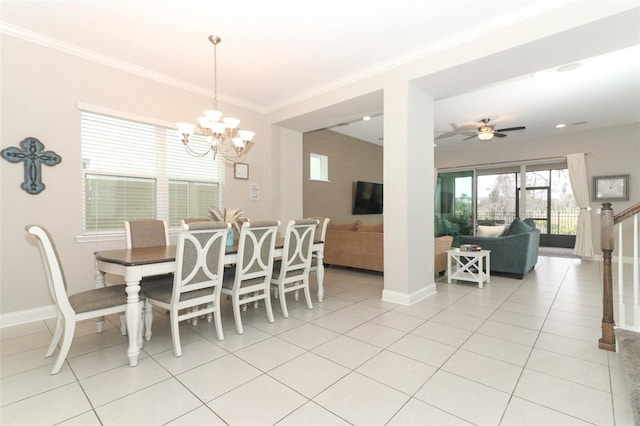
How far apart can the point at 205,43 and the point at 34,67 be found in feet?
5.76

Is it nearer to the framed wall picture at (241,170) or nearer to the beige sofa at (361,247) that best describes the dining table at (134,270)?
the framed wall picture at (241,170)

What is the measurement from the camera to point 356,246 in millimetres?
5164

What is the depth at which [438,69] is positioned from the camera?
3.23 m

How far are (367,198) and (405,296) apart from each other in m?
4.49

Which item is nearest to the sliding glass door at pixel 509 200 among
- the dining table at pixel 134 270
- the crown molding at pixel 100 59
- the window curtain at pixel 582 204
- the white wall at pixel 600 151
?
the white wall at pixel 600 151

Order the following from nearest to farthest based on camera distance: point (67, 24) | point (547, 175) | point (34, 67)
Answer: point (67, 24) < point (34, 67) < point (547, 175)

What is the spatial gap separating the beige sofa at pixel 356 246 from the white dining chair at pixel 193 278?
2.93 meters

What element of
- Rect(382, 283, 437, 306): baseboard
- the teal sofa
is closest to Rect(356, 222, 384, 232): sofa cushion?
Rect(382, 283, 437, 306): baseboard

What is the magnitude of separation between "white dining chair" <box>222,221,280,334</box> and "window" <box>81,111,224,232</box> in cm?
180

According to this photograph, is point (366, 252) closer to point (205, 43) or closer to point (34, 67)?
point (205, 43)

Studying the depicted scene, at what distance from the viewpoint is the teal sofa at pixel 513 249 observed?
4707mm

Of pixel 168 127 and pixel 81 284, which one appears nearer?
pixel 81 284

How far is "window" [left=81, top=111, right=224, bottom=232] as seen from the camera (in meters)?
3.52

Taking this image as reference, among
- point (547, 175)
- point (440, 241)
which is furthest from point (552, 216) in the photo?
point (440, 241)
